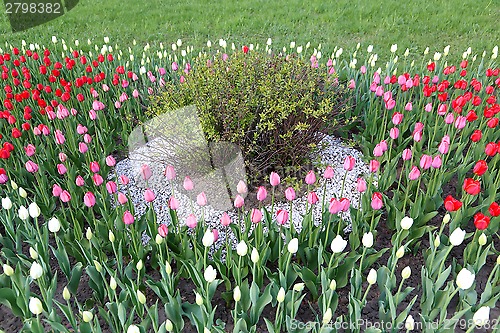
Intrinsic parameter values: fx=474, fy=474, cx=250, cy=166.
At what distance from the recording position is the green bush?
3.35m

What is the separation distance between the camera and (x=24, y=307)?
234 cm

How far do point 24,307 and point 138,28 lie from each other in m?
6.08

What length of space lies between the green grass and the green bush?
3.14 meters

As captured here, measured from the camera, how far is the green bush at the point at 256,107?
3350 mm

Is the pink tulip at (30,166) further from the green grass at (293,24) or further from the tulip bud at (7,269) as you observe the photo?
the green grass at (293,24)

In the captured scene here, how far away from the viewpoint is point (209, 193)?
3412 millimetres

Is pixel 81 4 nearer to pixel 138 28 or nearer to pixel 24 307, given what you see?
pixel 138 28

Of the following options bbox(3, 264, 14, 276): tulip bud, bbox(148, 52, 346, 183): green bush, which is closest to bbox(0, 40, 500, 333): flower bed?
bbox(3, 264, 14, 276): tulip bud

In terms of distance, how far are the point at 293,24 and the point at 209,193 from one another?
4.85 m

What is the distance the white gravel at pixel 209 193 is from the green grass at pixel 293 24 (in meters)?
3.09

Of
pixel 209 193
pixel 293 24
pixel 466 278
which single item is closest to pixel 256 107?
pixel 209 193

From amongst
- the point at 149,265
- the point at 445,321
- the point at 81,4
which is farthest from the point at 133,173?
the point at 81,4

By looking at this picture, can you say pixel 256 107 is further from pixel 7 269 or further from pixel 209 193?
pixel 7 269

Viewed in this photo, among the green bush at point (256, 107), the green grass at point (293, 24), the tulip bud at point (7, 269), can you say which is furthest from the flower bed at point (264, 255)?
the green grass at point (293, 24)
